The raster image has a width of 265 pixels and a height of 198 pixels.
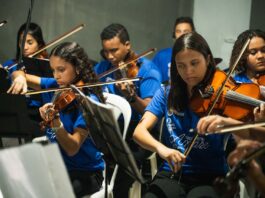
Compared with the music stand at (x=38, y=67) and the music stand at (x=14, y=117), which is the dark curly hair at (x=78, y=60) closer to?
the music stand at (x=14, y=117)

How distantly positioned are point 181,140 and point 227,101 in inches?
9.0

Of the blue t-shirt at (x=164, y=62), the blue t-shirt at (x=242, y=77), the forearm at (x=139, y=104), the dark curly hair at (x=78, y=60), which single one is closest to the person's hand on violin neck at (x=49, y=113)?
the dark curly hair at (x=78, y=60)

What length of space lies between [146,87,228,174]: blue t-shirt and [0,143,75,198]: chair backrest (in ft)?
2.02

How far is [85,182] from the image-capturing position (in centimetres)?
206

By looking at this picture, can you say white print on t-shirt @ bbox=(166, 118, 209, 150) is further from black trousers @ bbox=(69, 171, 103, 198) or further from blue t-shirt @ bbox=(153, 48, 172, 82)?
blue t-shirt @ bbox=(153, 48, 172, 82)

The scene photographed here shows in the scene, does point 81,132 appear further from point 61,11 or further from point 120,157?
point 61,11

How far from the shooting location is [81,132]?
206 cm

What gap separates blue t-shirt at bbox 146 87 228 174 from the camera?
6.23ft

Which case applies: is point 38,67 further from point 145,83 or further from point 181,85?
point 181,85

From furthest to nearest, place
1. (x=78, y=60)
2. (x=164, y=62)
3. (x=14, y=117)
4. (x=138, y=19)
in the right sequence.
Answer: (x=138, y=19) < (x=164, y=62) < (x=78, y=60) < (x=14, y=117)

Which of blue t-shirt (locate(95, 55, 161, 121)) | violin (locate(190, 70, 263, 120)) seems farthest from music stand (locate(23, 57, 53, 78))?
violin (locate(190, 70, 263, 120))

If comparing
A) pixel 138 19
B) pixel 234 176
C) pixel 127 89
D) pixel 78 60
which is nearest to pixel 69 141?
pixel 78 60

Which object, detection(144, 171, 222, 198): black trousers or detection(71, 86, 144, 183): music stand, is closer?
detection(71, 86, 144, 183): music stand

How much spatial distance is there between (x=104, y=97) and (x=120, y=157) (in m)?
0.59
